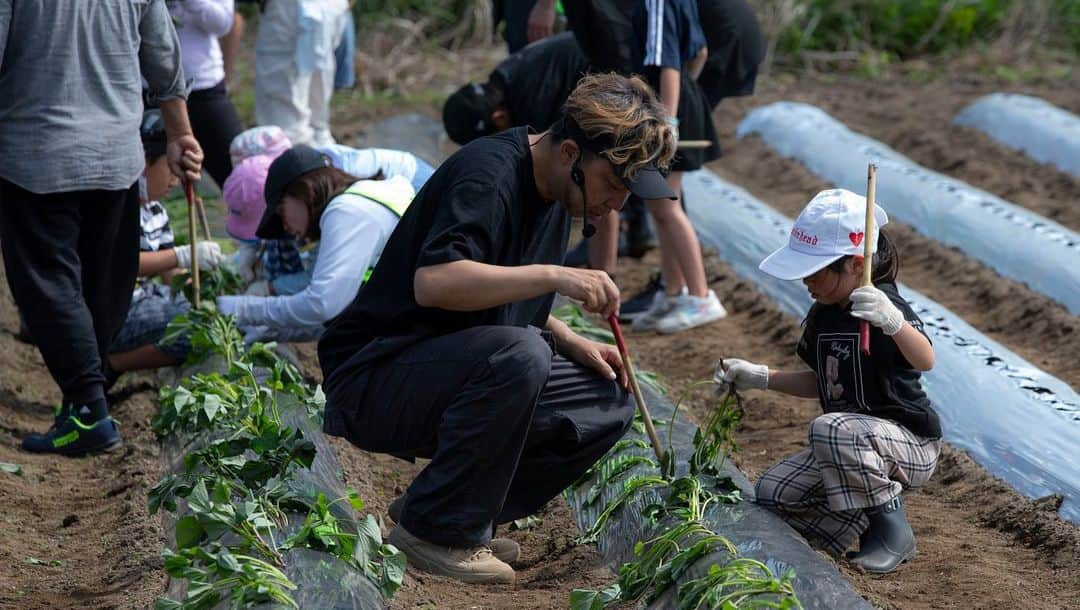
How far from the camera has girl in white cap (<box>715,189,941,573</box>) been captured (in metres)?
3.39

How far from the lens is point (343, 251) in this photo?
13.9ft

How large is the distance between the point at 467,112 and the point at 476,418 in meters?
2.82

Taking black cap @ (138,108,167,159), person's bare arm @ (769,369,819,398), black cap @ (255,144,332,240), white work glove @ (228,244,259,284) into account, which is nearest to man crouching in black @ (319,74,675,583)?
person's bare arm @ (769,369,819,398)

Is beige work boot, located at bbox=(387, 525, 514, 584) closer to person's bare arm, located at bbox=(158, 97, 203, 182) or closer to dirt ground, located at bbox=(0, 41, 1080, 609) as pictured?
dirt ground, located at bbox=(0, 41, 1080, 609)

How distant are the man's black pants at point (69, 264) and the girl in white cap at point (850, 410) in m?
2.01

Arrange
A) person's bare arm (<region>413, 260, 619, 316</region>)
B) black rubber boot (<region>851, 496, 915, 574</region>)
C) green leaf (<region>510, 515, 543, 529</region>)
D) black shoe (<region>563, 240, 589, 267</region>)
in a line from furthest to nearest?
black shoe (<region>563, 240, 589, 267</region>), green leaf (<region>510, 515, 543, 529</region>), black rubber boot (<region>851, 496, 915, 574</region>), person's bare arm (<region>413, 260, 619, 316</region>)

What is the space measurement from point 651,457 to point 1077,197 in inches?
189

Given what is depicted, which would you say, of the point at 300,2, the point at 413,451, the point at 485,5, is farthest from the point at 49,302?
the point at 485,5

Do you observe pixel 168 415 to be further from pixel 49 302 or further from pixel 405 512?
pixel 405 512

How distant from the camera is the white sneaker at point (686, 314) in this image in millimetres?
5855

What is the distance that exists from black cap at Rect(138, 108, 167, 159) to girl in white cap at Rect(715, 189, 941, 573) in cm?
247

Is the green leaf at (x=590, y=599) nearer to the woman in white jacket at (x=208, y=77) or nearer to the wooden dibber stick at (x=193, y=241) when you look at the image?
the wooden dibber stick at (x=193, y=241)

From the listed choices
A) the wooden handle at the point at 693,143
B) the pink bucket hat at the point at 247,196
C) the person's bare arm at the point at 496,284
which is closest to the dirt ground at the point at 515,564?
the person's bare arm at the point at 496,284

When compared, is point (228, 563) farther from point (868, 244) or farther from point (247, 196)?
point (247, 196)
